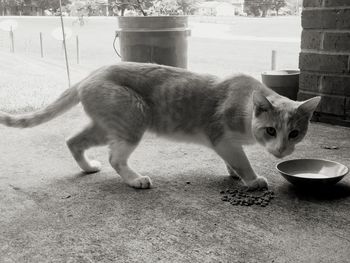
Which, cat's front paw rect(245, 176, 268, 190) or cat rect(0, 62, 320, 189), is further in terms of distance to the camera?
cat's front paw rect(245, 176, 268, 190)

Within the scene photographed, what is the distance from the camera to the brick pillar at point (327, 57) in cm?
286

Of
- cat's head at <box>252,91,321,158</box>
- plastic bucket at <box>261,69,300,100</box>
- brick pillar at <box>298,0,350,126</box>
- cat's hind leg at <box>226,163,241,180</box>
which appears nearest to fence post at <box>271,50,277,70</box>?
plastic bucket at <box>261,69,300,100</box>

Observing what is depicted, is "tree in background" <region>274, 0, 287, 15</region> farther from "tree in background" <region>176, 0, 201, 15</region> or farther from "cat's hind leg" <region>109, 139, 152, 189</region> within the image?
"cat's hind leg" <region>109, 139, 152, 189</region>

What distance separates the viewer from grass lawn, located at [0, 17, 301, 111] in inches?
137

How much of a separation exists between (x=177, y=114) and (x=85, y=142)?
1.59 ft

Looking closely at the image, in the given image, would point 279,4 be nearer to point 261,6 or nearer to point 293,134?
point 261,6

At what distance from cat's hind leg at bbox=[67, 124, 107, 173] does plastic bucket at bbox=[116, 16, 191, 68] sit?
1.57 m

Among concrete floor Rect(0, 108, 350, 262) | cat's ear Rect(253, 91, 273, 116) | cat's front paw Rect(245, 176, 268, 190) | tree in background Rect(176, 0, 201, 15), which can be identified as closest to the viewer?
concrete floor Rect(0, 108, 350, 262)

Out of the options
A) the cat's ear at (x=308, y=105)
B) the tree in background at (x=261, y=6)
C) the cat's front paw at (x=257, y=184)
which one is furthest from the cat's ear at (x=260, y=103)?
the tree in background at (x=261, y=6)

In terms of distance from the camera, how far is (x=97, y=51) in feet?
13.1

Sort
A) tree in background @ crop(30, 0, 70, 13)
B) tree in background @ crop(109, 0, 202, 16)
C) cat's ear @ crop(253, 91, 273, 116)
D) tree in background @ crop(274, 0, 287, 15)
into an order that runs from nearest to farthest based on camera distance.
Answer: cat's ear @ crop(253, 91, 273, 116) → tree in background @ crop(30, 0, 70, 13) → tree in background @ crop(274, 0, 287, 15) → tree in background @ crop(109, 0, 202, 16)

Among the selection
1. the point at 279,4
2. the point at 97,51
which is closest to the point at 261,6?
the point at 279,4

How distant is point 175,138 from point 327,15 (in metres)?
1.55

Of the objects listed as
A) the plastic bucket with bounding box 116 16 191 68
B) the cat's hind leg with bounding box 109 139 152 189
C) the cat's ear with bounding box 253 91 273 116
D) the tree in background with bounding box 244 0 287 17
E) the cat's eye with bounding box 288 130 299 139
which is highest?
the tree in background with bounding box 244 0 287 17
